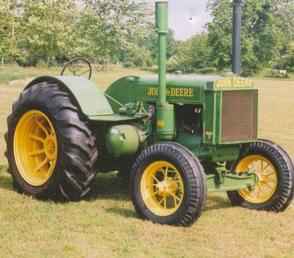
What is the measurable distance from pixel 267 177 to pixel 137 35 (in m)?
49.8

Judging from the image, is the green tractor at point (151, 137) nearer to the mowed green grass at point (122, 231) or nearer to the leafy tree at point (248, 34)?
the mowed green grass at point (122, 231)

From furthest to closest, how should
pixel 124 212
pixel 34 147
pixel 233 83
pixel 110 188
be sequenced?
pixel 110 188
pixel 34 147
pixel 233 83
pixel 124 212

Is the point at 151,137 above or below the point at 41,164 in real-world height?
above

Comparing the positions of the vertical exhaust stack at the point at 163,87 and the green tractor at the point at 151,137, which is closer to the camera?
the green tractor at the point at 151,137

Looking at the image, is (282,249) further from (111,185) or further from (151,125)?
(111,185)

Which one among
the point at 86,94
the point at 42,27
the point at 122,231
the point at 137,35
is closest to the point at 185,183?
the point at 122,231

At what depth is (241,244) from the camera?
605 cm

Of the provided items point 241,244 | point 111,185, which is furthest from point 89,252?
point 111,185

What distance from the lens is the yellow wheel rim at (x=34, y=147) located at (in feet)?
26.0

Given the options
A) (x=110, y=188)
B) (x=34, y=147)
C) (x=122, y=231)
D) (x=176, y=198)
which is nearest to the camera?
(x=122, y=231)

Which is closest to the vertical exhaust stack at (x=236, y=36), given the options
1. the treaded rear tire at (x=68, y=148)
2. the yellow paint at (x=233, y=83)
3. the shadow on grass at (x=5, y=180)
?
the yellow paint at (x=233, y=83)

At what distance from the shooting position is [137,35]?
5681 cm

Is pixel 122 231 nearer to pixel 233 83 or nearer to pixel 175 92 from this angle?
pixel 175 92

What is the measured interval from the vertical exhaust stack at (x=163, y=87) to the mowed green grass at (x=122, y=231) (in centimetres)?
87
